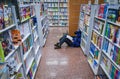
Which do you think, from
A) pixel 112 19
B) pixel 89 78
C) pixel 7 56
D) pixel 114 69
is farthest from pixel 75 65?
pixel 7 56

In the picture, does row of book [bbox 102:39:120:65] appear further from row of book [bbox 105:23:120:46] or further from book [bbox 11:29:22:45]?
book [bbox 11:29:22:45]

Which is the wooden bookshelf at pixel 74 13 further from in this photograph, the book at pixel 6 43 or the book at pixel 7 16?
the book at pixel 6 43

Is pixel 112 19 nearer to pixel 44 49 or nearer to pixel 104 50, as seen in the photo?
pixel 104 50

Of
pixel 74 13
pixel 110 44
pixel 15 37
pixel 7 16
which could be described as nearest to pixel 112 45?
pixel 110 44

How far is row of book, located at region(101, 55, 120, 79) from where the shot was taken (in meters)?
1.95

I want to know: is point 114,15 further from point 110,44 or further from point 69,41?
point 69,41

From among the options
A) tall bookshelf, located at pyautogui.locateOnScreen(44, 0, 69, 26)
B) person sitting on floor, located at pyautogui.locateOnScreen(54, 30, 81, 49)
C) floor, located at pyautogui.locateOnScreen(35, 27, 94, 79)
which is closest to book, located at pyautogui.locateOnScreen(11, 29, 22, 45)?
floor, located at pyautogui.locateOnScreen(35, 27, 94, 79)

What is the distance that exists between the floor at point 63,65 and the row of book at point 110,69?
578mm

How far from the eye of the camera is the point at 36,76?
9.57 ft

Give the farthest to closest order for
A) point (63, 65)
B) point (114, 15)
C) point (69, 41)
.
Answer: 1. point (69, 41)
2. point (63, 65)
3. point (114, 15)

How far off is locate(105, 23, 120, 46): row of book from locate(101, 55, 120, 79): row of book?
0.42 metres

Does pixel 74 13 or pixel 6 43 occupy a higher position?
pixel 74 13

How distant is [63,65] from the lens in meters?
3.41

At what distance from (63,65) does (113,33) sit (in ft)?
5.69
